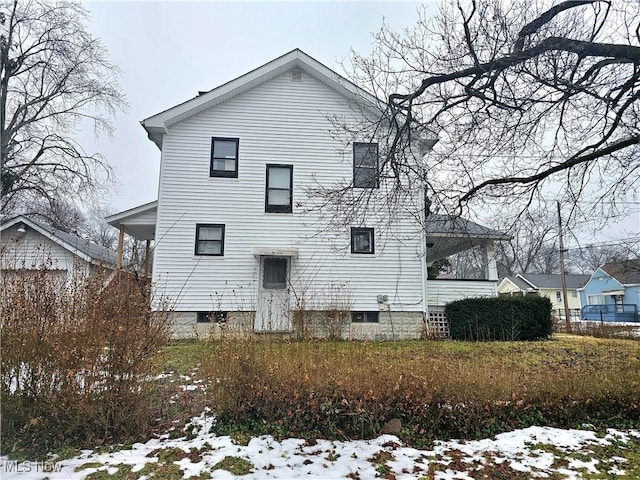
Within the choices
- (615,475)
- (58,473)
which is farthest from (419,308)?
(58,473)

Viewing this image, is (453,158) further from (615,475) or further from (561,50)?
(615,475)

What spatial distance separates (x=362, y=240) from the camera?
11852 millimetres

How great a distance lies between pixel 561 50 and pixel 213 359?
6.25m

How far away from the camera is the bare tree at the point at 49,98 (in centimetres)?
1647

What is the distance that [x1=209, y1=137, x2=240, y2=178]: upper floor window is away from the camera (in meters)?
11.8

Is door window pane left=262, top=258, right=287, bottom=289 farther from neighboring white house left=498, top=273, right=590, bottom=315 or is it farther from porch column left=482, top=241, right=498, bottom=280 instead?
Result: neighboring white house left=498, top=273, right=590, bottom=315

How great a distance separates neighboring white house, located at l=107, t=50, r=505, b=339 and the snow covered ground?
22.6 ft

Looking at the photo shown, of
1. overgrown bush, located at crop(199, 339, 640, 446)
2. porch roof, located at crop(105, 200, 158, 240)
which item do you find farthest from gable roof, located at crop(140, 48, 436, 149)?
overgrown bush, located at crop(199, 339, 640, 446)

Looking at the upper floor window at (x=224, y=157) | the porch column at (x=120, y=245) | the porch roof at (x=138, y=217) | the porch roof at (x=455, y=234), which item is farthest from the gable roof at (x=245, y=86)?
→ the porch roof at (x=455, y=234)

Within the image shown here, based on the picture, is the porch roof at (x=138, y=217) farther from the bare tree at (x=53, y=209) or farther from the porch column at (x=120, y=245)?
the bare tree at (x=53, y=209)

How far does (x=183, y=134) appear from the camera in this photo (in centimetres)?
1176

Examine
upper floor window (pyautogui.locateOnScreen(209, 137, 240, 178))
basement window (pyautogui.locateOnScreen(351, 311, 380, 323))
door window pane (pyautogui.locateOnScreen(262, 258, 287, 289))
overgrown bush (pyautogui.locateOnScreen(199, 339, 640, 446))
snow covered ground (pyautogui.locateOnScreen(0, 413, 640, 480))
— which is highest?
upper floor window (pyautogui.locateOnScreen(209, 137, 240, 178))

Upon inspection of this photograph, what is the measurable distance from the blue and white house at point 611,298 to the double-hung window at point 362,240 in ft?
81.0

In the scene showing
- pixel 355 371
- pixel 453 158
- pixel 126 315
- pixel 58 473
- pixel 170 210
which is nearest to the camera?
pixel 58 473
